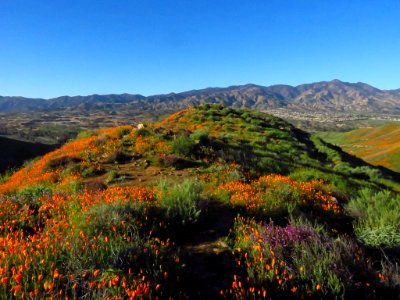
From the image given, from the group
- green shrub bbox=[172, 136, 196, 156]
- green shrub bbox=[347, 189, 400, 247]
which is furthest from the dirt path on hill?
green shrub bbox=[172, 136, 196, 156]

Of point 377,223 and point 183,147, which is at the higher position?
point 183,147

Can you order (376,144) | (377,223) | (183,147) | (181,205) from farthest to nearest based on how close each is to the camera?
1. (376,144)
2. (183,147)
3. (181,205)
4. (377,223)

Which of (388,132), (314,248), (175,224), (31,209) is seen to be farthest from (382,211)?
(388,132)

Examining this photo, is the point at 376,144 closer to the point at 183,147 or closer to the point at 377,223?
the point at 183,147

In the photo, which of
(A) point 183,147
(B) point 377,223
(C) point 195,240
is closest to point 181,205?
(C) point 195,240

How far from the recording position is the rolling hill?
54400 mm

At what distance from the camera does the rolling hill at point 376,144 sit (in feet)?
178

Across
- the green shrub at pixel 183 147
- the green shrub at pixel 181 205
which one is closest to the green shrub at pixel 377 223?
the green shrub at pixel 181 205

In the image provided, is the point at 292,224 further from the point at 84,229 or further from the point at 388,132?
the point at 388,132

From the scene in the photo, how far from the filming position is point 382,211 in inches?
295

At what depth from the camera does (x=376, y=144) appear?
2837 inches

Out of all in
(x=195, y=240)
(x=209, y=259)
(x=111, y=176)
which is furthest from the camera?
(x=111, y=176)

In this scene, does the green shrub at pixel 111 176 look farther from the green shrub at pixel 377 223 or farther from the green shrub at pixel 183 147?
the green shrub at pixel 377 223

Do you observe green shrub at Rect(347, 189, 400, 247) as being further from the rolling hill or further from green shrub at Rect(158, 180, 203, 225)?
the rolling hill
